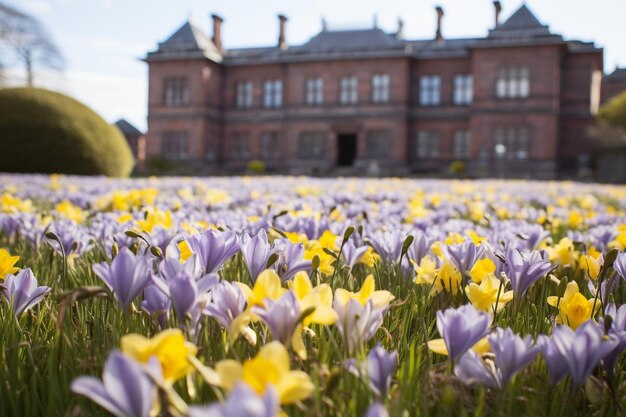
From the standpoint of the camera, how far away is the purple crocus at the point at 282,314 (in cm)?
121

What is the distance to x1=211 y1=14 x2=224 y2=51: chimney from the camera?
1726 inches

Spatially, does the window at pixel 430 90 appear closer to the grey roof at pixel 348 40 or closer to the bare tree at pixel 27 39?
the grey roof at pixel 348 40

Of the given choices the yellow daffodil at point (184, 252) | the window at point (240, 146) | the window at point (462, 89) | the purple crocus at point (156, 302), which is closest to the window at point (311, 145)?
the window at point (240, 146)

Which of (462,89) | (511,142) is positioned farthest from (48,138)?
(462,89)

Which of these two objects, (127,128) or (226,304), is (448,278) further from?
(127,128)

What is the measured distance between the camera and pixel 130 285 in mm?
1392

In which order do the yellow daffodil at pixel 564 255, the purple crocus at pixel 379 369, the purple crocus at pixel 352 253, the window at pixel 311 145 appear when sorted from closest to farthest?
the purple crocus at pixel 379 369 < the purple crocus at pixel 352 253 < the yellow daffodil at pixel 564 255 < the window at pixel 311 145

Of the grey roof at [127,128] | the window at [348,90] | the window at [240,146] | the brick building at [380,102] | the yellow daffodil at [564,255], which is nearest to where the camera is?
the yellow daffodil at [564,255]

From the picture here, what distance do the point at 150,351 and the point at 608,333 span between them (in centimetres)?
91

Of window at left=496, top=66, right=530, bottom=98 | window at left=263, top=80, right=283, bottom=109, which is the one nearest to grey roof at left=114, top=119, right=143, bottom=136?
window at left=263, top=80, right=283, bottom=109

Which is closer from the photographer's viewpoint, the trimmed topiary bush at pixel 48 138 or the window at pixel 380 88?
the trimmed topiary bush at pixel 48 138

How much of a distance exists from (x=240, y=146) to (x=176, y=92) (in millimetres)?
→ 5070

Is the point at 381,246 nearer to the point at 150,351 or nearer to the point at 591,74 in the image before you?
the point at 150,351

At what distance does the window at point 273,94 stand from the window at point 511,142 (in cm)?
1310
